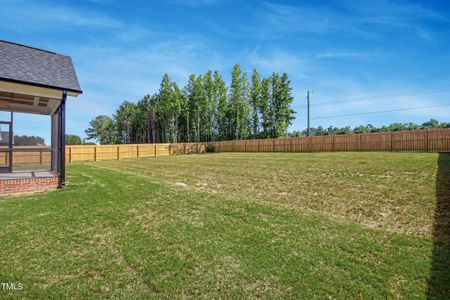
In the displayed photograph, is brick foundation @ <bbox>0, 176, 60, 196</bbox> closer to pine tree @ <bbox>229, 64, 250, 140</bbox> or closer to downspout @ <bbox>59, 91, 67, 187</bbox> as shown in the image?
downspout @ <bbox>59, 91, 67, 187</bbox>

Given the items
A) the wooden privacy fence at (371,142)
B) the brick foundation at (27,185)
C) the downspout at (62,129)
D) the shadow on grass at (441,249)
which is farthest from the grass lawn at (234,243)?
the wooden privacy fence at (371,142)

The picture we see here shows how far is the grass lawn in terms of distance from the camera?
262cm

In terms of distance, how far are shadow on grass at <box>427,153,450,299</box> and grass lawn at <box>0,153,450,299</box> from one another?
0.02 meters

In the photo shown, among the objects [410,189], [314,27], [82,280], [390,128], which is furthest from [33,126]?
[390,128]

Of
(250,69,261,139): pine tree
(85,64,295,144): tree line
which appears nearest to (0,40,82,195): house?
(85,64,295,144): tree line

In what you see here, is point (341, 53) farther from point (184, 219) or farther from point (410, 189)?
point (184, 219)

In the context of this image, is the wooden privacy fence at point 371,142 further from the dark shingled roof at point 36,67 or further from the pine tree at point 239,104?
the dark shingled roof at point 36,67

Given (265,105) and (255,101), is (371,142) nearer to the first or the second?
(265,105)

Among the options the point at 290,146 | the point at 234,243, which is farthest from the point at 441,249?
the point at 290,146

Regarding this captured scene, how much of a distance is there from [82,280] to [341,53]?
20.8 metres

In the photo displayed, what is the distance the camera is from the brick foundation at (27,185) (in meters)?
6.61

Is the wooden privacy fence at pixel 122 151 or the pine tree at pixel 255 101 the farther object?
the pine tree at pixel 255 101

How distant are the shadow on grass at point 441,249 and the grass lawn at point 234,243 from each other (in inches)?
0.6

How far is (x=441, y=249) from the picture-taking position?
3191 mm
